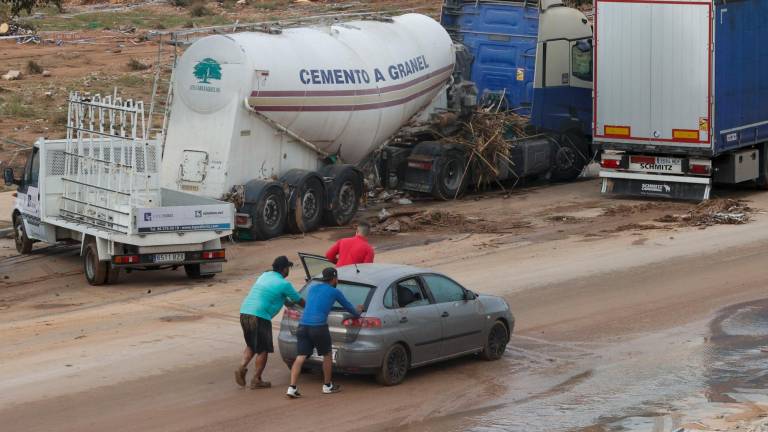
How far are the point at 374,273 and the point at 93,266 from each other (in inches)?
285

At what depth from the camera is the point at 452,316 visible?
14523mm

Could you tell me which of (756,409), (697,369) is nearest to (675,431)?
(756,409)

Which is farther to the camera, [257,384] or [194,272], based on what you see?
[194,272]

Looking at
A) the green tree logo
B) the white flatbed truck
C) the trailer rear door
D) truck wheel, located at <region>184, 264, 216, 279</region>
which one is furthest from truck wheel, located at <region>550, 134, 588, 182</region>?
truck wheel, located at <region>184, 264, 216, 279</region>

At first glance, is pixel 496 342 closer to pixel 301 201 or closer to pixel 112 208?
pixel 112 208

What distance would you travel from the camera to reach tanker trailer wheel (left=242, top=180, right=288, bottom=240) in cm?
2331

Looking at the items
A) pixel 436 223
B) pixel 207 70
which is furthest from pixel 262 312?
pixel 436 223

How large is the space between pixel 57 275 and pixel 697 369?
10.6 meters

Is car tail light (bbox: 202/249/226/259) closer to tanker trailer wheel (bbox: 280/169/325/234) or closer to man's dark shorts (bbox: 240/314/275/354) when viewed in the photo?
tanker trailer wheel (bbox: 280/169/325/234)

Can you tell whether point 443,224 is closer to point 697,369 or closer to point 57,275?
point 57,275

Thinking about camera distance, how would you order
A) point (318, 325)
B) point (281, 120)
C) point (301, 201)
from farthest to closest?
point (301, 201), point (281, 120), point (318, 325)

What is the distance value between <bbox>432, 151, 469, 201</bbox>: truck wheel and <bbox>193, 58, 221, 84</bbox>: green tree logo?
20.5 ft

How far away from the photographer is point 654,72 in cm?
2672

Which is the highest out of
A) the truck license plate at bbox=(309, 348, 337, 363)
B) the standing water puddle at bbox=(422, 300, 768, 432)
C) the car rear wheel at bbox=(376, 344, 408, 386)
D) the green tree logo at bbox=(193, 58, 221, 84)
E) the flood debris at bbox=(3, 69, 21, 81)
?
the flood debris at bbox=(3, 69, 21, 81)
